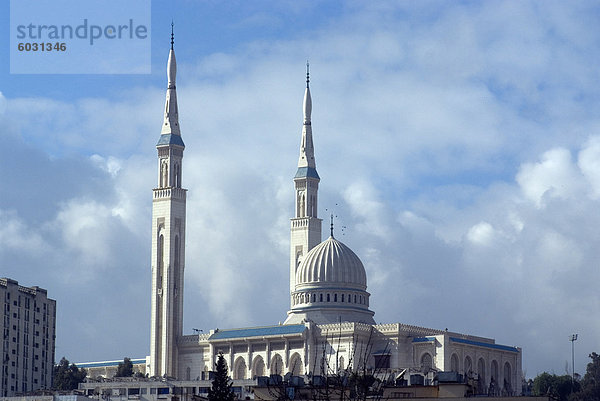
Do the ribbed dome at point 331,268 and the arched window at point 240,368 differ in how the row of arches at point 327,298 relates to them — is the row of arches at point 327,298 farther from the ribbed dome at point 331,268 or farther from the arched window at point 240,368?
the arched window at point 240,368

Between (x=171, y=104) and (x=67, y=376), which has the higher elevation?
(x=171, y=104)

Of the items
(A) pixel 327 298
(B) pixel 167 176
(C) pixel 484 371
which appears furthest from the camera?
(B) pixel 167 176

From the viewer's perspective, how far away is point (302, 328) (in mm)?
139375

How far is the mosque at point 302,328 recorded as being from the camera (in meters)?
138

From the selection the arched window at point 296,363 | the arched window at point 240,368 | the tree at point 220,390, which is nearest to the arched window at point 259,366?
the arched window at point 240,368

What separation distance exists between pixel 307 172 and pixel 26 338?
3478cm

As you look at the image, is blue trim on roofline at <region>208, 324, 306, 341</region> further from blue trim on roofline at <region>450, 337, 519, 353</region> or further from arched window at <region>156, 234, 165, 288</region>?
blue trim on roofline at <region>450, 337, 519, 353</region>

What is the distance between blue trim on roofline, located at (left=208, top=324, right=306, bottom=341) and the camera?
140m

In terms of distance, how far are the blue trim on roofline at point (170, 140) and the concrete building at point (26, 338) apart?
2009 cm

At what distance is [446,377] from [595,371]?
283 ft

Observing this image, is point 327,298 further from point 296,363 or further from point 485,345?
point 485,345

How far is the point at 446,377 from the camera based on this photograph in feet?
290

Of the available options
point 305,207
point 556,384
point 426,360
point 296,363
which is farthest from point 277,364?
point 556,384

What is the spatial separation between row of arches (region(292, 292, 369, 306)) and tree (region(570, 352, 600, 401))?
89.6ft
